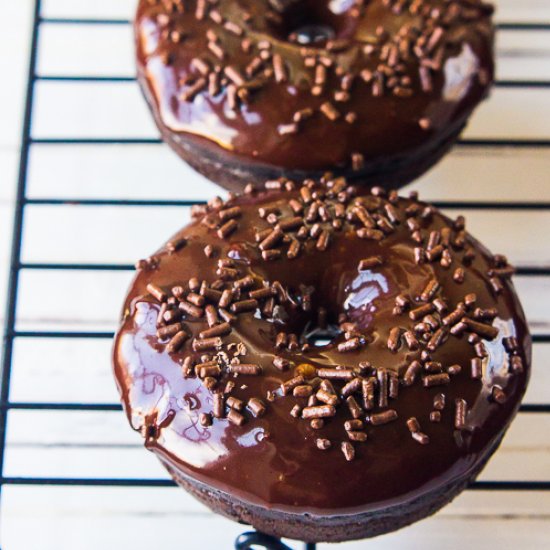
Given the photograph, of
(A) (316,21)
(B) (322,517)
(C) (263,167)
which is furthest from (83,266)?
(B) (322,517)

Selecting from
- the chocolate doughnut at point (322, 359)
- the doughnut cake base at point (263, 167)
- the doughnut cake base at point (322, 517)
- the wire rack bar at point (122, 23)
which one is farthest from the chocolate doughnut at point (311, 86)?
the doughnut cake base at point (322, 517)

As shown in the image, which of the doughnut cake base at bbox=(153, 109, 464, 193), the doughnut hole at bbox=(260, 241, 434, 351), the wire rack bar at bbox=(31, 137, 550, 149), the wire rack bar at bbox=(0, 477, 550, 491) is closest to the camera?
the doughnut hole at bbox=(260, 241, 434, 351)

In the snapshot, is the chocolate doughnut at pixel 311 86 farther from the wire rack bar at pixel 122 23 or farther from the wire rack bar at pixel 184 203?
the wire rack bar at pixel 122 23

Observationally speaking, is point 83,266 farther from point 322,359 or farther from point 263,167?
point 322,359

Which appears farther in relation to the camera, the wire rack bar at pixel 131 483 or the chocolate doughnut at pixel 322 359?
the wire rack bar at pixel 131 483

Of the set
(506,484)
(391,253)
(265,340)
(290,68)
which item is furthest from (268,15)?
(506,484)

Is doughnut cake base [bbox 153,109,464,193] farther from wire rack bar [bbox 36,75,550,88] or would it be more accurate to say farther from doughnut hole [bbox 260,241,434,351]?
wire rack bar [bbox 36,75,550,88]

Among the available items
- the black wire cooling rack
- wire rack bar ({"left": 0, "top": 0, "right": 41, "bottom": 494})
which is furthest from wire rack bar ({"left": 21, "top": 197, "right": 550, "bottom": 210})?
wire rack bar ({"left": 0, "top": 0, "right": 41, "bottom": 494})

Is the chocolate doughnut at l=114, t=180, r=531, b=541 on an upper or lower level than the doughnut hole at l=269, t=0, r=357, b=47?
lower
